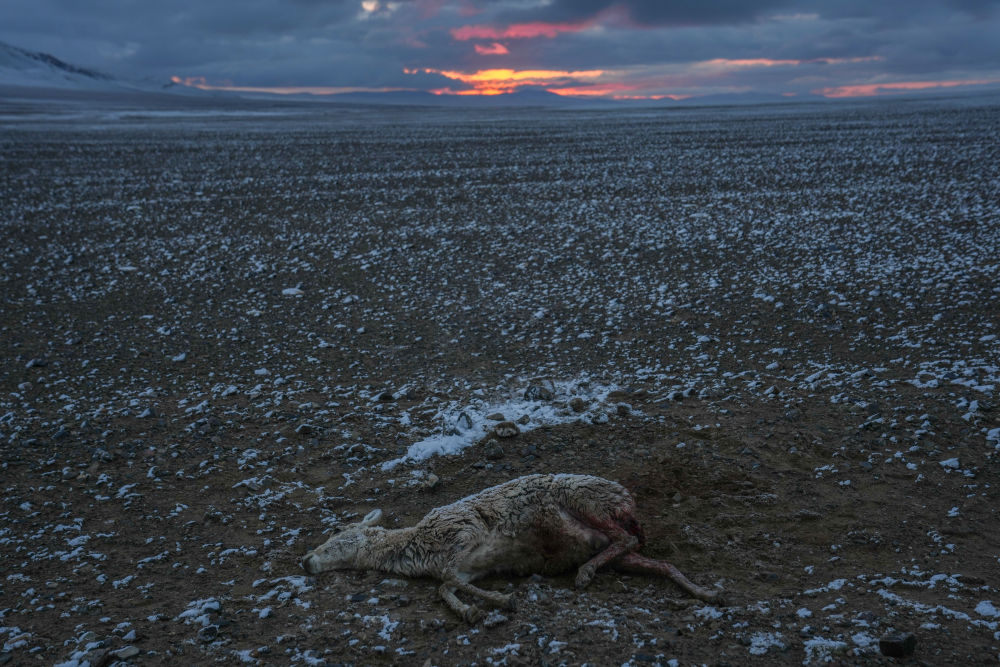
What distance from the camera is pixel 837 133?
3472cm

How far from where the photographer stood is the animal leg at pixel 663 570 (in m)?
3.99

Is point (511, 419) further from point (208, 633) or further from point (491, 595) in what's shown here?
point (208, 633)

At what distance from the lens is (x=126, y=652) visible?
152 inches

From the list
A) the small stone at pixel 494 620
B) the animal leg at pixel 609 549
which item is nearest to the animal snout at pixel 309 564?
the small stone at pixel 494 620

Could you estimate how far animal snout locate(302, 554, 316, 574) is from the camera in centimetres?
458

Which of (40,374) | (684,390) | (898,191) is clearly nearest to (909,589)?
(684,390)

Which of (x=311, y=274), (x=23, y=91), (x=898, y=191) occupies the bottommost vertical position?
(x=311, y=274)

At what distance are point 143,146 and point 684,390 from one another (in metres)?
35.7

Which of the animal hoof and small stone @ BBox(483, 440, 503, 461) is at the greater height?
small stone @ BBox(483, 440, 503, 461)

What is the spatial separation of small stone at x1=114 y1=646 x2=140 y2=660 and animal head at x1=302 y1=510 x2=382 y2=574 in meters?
1.09

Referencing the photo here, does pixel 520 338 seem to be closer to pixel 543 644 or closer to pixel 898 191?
pixel 543 644

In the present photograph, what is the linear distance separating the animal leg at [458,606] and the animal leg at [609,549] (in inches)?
27.5

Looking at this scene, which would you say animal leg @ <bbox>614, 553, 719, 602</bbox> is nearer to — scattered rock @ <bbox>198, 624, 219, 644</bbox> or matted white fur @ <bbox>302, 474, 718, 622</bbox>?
matted white fur @ <bbox>302, 474, 718, 622</bbox>

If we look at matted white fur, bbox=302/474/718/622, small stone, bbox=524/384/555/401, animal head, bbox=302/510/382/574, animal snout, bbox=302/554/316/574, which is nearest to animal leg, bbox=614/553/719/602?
matted white fur, bbox=302/474/718/622
